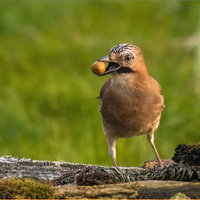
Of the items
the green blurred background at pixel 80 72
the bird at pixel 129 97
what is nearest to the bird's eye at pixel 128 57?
the bird at pixel 129 97

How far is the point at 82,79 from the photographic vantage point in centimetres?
850

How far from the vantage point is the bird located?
4535 mm

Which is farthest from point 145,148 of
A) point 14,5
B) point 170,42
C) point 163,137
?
point 14,5

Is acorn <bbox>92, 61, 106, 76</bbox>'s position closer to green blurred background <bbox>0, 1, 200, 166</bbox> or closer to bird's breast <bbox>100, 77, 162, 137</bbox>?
bird's breast <bbox>100, 77, 162, 137</bbox>

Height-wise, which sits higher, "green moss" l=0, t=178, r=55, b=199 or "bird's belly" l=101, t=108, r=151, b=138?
"bird's belly" l=101, t=108, r=151, b=138

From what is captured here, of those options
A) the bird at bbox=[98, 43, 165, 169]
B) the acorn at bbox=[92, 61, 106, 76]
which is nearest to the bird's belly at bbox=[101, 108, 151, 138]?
the bird at bbox=[98, 43, 165, 169]

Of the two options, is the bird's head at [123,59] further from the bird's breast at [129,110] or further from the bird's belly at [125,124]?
the bird's belly at [125,124]

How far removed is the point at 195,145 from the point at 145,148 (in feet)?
8.96

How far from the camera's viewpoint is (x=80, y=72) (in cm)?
889

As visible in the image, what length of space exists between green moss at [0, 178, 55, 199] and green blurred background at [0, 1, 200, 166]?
2823 millimetres

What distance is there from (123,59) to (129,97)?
1.27ft

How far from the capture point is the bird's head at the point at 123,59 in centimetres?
446

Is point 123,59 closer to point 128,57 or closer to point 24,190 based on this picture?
point 128,57

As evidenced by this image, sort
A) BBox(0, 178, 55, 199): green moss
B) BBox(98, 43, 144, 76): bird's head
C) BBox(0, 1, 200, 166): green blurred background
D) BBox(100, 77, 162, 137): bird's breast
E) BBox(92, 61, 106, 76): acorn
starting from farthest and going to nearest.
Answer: BBox(0, 1, 200, 166): green blurred background → BBox(100, 77, 162, 137): bird's breast → BBox(98, 43, 144, 76): bird's head → BBox(92, 61, 106, 76): acorn → BBox(0, 178, 55, 199): green moss
